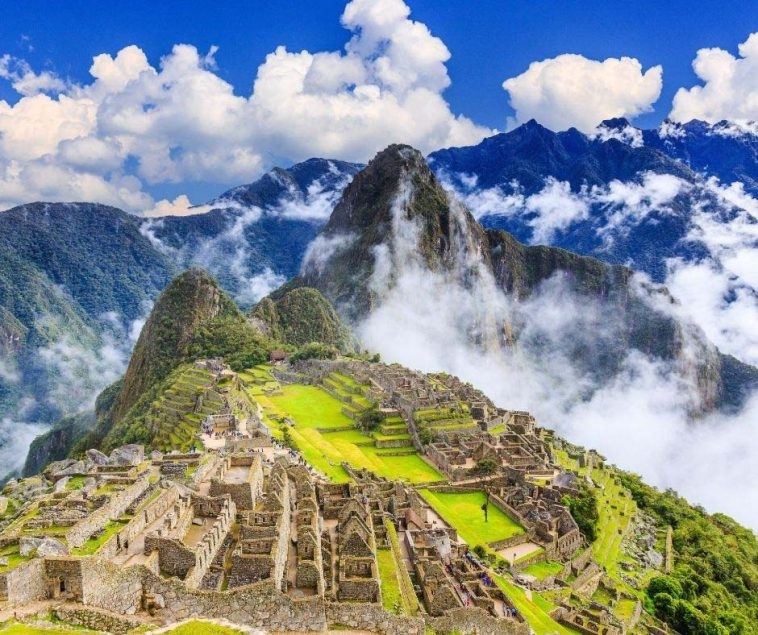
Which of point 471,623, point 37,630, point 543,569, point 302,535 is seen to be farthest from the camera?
point 543,569

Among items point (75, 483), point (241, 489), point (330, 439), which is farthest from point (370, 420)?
point (241, 489)

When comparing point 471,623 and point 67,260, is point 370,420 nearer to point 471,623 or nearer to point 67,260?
point 471,623

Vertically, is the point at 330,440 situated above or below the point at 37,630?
above

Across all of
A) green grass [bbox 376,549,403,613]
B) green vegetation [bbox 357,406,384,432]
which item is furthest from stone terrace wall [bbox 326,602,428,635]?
green vegetation [bbox 357,406,384,432]

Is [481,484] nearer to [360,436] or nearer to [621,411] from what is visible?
[360,436]

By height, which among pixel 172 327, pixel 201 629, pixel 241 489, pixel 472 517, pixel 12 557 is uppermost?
pixel 172 327

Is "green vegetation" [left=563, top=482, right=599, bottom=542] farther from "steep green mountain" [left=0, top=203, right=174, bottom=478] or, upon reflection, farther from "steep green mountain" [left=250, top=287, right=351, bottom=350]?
"steep green mountain" [left=0, top=203, right=174, bottom=478]

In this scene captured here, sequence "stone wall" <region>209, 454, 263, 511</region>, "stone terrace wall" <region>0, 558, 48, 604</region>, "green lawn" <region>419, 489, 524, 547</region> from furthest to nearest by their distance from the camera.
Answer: "green lawn" <region>419, 489, 524, 547</region>
"stone wall" <region>209, 454, 263, 511</region>
"stone terrace wall" <region>0, 558, 48, 604</region>
